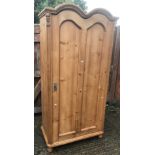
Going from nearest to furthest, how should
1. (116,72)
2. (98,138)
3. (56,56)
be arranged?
(56,56), (98,138), (116,72)

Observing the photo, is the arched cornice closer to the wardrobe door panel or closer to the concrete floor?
the wardrobe door panel

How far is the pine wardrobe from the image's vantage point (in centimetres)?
203

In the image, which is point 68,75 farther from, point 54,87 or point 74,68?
point 54,87

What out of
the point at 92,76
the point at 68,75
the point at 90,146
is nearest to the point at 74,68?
the point at 68,75

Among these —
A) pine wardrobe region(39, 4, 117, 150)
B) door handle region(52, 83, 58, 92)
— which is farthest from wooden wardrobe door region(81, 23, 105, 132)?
door handle region(52, 83, 58, 92)

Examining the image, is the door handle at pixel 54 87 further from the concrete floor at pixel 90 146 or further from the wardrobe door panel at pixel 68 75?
the concrete floor at pixel 90 146

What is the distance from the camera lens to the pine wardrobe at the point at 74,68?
6.64 ft

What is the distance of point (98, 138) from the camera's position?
2781 millimetres

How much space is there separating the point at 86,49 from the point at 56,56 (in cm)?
42

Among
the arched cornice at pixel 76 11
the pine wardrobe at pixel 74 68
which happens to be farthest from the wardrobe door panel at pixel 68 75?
the arched cornice at pixel 76 11

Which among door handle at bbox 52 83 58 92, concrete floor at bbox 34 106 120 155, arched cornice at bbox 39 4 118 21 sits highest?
arched cornice at bbox 39 4 118 21
